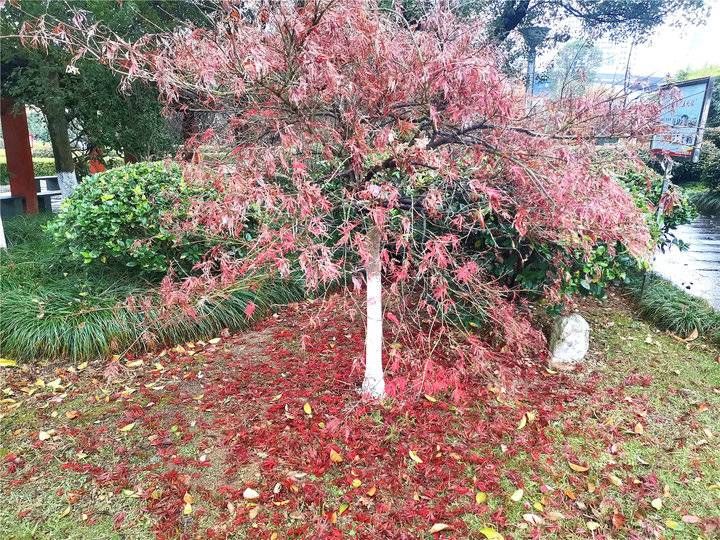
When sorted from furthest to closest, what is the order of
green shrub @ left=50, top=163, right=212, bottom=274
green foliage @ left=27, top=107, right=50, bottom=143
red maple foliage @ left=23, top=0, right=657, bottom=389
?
green foliage @ left=27, top=107, right=50, bottom=143 → green shrub @ left=50, top=163, right=212, bottom=274 → red maple foliage @ left=23, top=0, right=657, bottom=389

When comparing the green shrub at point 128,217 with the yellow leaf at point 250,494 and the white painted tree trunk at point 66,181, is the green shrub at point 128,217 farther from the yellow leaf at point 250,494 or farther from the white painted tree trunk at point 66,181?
the white painted tree trunk at point 66,181

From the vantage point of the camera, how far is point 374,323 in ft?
7.92

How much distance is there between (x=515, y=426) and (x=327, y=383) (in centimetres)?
112

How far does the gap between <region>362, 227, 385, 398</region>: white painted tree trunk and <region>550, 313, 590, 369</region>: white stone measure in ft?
4.28

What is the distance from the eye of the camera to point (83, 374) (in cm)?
296

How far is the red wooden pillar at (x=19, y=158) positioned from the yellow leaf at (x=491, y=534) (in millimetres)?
8104

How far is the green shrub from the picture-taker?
10.7ft

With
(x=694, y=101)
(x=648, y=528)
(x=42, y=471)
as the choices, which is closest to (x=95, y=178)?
(x=42, y=471)

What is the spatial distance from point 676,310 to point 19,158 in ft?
30.5

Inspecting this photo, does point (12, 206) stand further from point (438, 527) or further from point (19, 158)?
point (438, 527)

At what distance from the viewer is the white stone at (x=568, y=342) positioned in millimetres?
3031

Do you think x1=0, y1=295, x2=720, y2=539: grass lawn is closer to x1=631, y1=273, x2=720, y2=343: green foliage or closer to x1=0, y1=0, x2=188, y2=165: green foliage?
x1=631, y1=273, x2=720, y2=343: green foliage

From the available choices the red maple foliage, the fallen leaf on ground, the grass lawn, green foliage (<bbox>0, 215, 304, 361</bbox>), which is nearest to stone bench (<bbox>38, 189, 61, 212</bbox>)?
green foliage (<bbox>0, 215, 304, 361</bbox>)

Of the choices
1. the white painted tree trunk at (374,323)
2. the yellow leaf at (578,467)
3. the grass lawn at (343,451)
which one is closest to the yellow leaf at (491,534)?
the grass lawn at (343,451)
